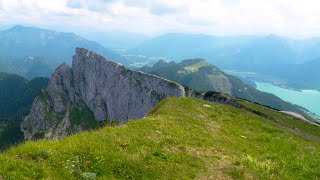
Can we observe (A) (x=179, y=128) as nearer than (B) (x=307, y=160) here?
No

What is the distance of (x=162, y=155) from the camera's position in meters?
22.0

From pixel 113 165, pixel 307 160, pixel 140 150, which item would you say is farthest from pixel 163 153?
pixel 307 160

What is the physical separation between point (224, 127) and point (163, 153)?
13982 millimetres

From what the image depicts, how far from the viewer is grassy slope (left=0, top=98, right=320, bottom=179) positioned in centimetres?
1850

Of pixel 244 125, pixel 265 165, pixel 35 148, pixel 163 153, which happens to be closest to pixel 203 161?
pixel 163 153

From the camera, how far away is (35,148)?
19547 millimetres

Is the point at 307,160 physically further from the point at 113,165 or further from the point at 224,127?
the point at 113,165

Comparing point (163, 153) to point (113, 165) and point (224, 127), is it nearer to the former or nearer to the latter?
point (113, 165)

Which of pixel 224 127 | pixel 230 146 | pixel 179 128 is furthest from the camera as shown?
pixel 224 127

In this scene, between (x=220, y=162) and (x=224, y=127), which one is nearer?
(x=220, y=162)

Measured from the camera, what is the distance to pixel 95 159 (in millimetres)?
19781

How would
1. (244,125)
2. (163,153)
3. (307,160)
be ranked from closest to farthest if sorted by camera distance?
1. (163,153)
2. (307,160)
3. (244,125)

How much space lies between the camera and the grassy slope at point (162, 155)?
18500mm

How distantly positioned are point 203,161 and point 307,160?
8.69 metres
